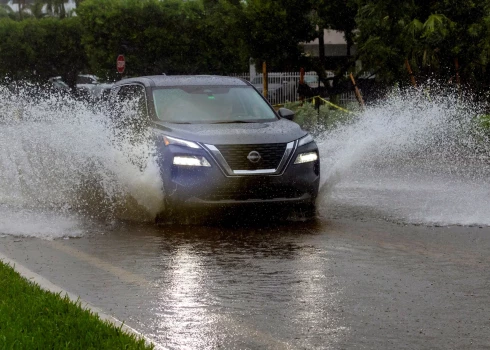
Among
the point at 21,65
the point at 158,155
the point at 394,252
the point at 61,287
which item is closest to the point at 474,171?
the point at 158,155

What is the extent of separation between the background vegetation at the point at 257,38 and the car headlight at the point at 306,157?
14.9m

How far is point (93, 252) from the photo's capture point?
10.1m

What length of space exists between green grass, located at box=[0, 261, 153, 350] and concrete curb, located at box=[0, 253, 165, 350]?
0.27ft

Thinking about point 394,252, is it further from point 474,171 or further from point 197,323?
point 474,171

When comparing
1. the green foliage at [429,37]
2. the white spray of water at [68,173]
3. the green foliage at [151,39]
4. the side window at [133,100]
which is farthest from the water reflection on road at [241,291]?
the green foliage at [151,39]

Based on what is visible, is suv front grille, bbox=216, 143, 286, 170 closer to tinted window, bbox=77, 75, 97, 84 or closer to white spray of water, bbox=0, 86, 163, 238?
white spray of water, bbox=0, 86, 163, 238

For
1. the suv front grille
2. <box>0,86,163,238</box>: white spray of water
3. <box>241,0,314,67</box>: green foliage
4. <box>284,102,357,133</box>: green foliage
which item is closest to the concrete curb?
<box>0,86,163,238</box>: white spray of water

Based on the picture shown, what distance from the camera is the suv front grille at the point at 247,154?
1195 centimetres

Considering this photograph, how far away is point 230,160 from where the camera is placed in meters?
11.9

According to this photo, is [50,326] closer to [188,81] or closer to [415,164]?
[188,81]

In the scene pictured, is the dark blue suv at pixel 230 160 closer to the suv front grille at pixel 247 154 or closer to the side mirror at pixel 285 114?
the suv front grille at pixel 247 154

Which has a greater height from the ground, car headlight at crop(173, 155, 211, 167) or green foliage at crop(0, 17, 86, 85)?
car headlight at crop(173, 155, 211, 167)

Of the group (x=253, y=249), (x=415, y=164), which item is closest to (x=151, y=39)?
(x=415, y=164)

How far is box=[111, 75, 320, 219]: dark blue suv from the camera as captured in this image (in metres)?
11.9
